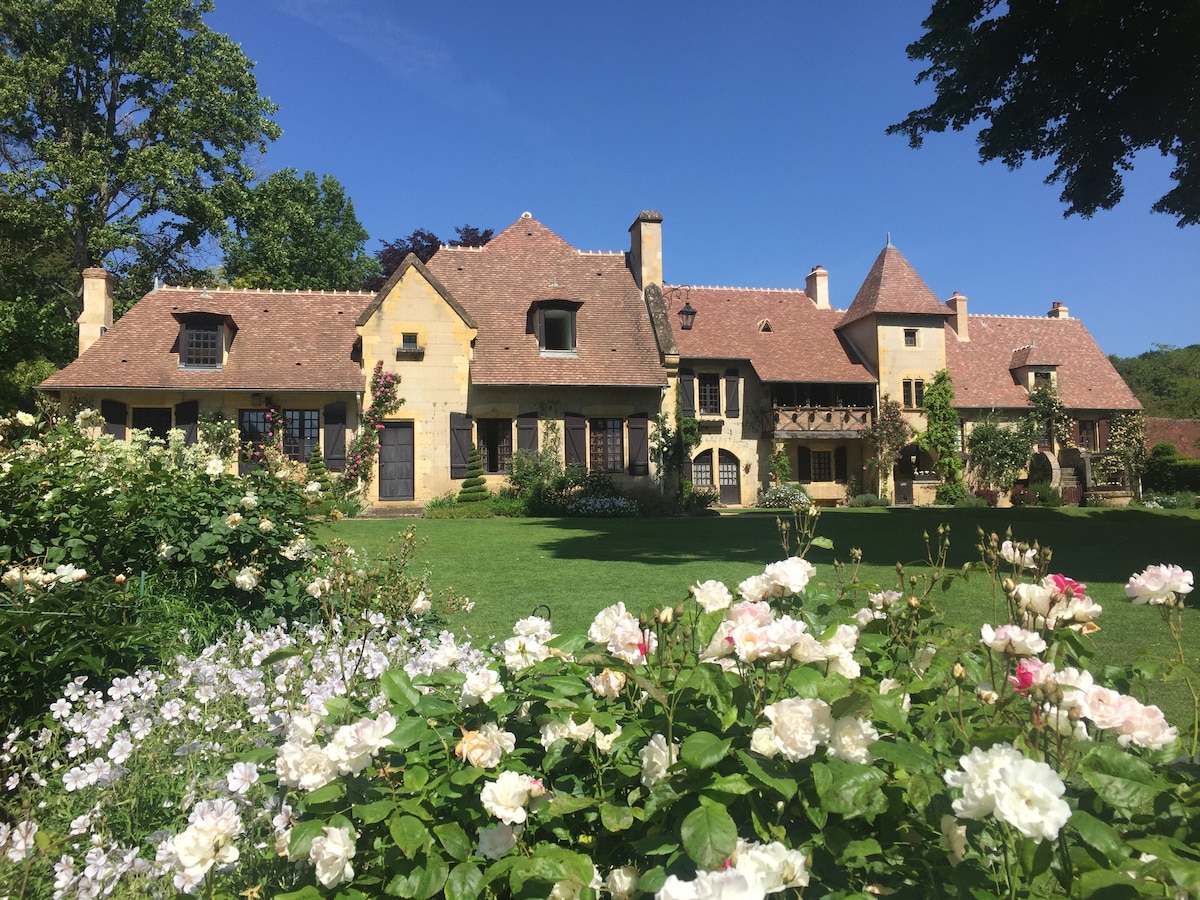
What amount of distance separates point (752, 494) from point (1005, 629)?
25.0m

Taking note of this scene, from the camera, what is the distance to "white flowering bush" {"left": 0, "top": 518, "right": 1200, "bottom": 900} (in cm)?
136

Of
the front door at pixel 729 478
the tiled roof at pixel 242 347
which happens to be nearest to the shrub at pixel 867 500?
the front door at pixel 729 478

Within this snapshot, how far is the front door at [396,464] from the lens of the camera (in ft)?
66.0

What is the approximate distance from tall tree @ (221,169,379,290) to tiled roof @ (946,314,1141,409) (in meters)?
27.7

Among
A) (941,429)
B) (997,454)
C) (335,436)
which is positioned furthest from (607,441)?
(997,454)

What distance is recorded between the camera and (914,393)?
27078 mm

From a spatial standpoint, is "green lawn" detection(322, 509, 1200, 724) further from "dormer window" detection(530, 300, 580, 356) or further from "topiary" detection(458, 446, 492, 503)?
"dormer window" detection(530, 300, 580, 356)

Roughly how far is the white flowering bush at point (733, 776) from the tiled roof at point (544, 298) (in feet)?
60.6

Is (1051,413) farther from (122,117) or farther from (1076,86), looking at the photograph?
(122,117)

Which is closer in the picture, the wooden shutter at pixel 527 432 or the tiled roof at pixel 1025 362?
the wooden shutter at pixel 527 432

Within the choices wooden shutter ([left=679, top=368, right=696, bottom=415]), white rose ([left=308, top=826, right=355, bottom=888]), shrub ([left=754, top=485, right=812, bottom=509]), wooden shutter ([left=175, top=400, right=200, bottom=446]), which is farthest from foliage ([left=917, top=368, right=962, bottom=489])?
white rose ([left=308, top=826, right=355, bottom=888])

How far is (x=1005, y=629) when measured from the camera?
1692 mm

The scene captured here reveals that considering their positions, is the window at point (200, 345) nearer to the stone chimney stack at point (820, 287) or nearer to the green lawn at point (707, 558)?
the green lawn at point (707, 558)

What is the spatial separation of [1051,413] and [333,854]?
32.6m
